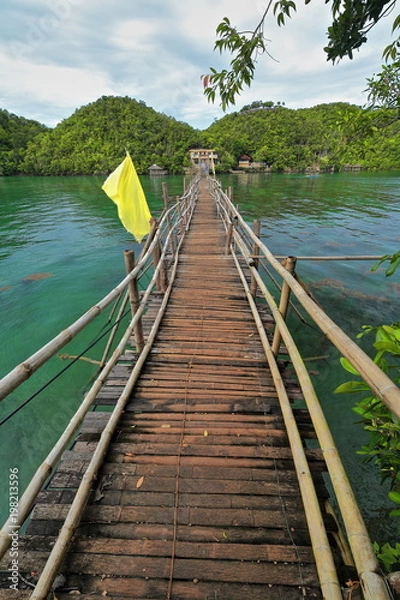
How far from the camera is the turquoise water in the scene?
3.68 metres

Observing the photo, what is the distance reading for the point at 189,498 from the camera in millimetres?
1739

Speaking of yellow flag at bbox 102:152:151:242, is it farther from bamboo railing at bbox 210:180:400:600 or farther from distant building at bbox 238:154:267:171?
distant building at bbox 238:154:267:171

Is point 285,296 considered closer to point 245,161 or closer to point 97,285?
point 97,285

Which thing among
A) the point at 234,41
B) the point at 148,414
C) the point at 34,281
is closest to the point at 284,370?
the point at 148,414

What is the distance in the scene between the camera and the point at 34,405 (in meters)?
4.24

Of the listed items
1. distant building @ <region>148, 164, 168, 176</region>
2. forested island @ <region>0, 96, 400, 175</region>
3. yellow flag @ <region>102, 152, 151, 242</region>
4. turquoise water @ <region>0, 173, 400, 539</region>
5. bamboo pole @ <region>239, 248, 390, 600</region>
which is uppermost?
forested island @ <region>0, 96, 400, 175</region>

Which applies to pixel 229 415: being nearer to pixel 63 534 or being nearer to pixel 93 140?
pixel 63 534

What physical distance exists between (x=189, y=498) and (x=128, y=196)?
10.1ft

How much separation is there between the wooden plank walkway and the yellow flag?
1.74 meters

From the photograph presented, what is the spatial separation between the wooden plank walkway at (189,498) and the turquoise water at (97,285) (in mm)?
1513

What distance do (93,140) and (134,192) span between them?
73.9 metres

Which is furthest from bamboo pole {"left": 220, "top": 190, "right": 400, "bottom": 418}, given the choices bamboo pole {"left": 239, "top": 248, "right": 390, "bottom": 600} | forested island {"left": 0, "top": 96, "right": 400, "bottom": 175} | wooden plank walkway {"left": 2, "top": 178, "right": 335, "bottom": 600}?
forested island {"left": 0, "top": 96, "right": 400, "bottom": 175}

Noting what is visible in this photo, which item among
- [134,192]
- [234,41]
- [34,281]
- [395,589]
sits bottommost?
[34,281]

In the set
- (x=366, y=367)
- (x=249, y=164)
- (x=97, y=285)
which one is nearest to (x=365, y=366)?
(x=366, y=367)
